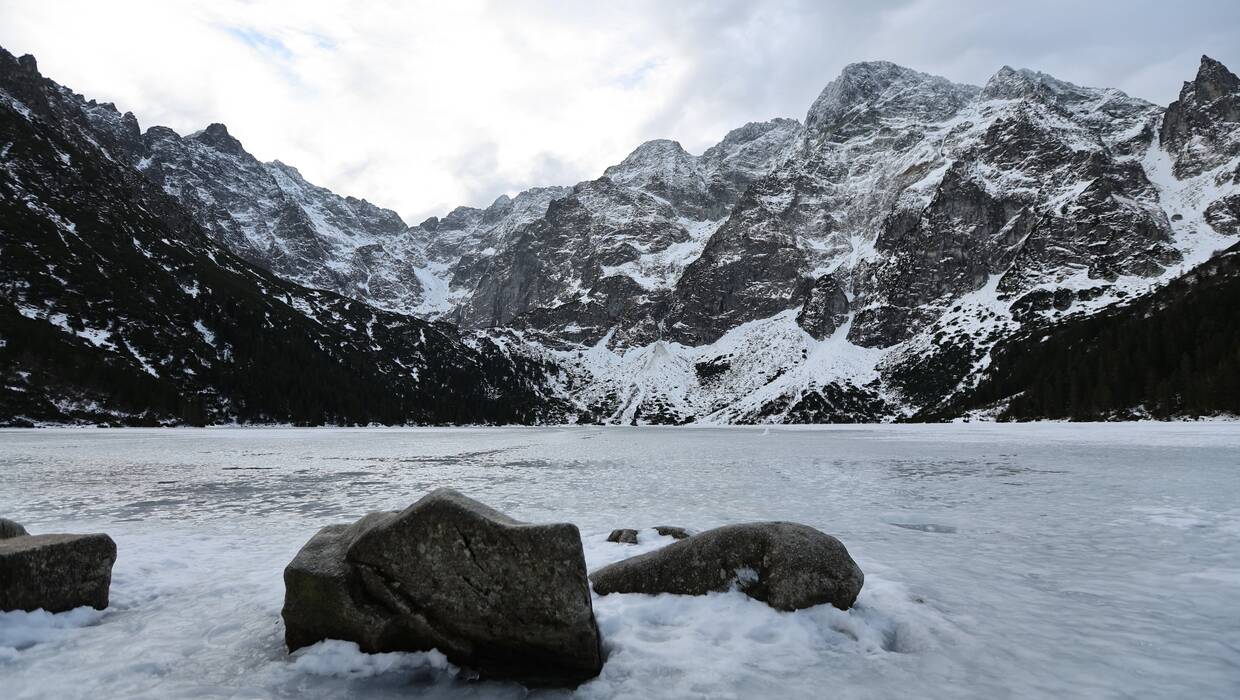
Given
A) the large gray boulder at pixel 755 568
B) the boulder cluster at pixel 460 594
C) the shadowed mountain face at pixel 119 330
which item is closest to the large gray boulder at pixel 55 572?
the boulder cluster at pixel 460 594

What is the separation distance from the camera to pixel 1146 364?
344ft

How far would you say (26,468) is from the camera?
31531 mm

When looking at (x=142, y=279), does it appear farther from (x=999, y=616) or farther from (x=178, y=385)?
(x=999, y=616)

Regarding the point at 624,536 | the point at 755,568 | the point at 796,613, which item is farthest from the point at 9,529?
the point at 796,613

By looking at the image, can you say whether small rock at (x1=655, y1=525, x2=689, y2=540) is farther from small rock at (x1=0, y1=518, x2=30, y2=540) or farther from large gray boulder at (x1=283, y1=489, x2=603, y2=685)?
small rock at (x1=0, y1=518, x2=30, y2=540)

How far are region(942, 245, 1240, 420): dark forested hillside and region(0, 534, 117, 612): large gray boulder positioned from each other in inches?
4431

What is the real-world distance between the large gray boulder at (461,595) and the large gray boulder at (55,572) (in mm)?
3894

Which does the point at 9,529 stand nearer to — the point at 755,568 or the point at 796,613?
the point at 755,568

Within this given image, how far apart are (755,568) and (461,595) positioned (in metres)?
4.73

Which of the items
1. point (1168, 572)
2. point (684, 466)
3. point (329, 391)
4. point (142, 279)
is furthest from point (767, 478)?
point (142, 279)

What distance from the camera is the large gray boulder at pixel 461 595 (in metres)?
7.10

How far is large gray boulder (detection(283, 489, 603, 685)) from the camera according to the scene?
7.10 metres

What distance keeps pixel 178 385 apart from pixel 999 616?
170 metres

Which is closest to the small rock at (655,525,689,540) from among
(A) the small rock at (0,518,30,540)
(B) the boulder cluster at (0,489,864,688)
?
(B) the boulder cluster at (0,489,864,688)
